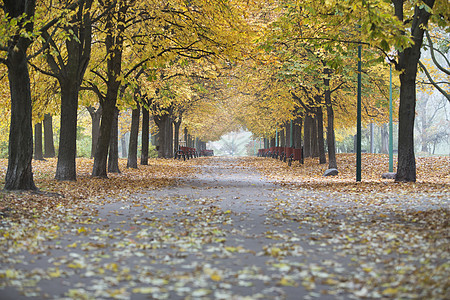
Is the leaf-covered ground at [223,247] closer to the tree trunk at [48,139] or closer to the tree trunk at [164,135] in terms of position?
the tree trunk at [48,139]

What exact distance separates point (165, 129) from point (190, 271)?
36.3 metres

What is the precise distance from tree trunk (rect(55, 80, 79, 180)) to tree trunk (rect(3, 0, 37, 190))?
13.4ft

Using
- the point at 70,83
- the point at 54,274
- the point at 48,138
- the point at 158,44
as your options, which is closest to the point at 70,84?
the point at 70,83

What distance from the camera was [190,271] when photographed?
225 inches

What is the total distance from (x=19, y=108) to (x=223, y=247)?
761cm

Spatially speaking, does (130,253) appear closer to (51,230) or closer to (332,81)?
(51,230)

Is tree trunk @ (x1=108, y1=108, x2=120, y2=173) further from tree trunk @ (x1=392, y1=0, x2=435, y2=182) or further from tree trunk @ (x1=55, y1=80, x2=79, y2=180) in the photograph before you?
tree trunk @ (x1=392, y1=0, x2=435, y2=182)

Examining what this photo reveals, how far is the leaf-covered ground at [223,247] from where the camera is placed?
5008 mm

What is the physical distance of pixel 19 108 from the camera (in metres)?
12.4

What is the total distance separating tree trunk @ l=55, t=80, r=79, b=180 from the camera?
16734mm

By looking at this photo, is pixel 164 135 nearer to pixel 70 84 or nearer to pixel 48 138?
pixel 48 138

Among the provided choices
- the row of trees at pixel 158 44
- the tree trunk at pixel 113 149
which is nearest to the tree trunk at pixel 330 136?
the row of trees at pixel 158 44

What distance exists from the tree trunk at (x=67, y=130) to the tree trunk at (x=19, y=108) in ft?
13.4

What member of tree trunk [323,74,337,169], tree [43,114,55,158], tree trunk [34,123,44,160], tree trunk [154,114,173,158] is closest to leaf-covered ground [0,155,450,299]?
tree trunk [323,74,337,169]
